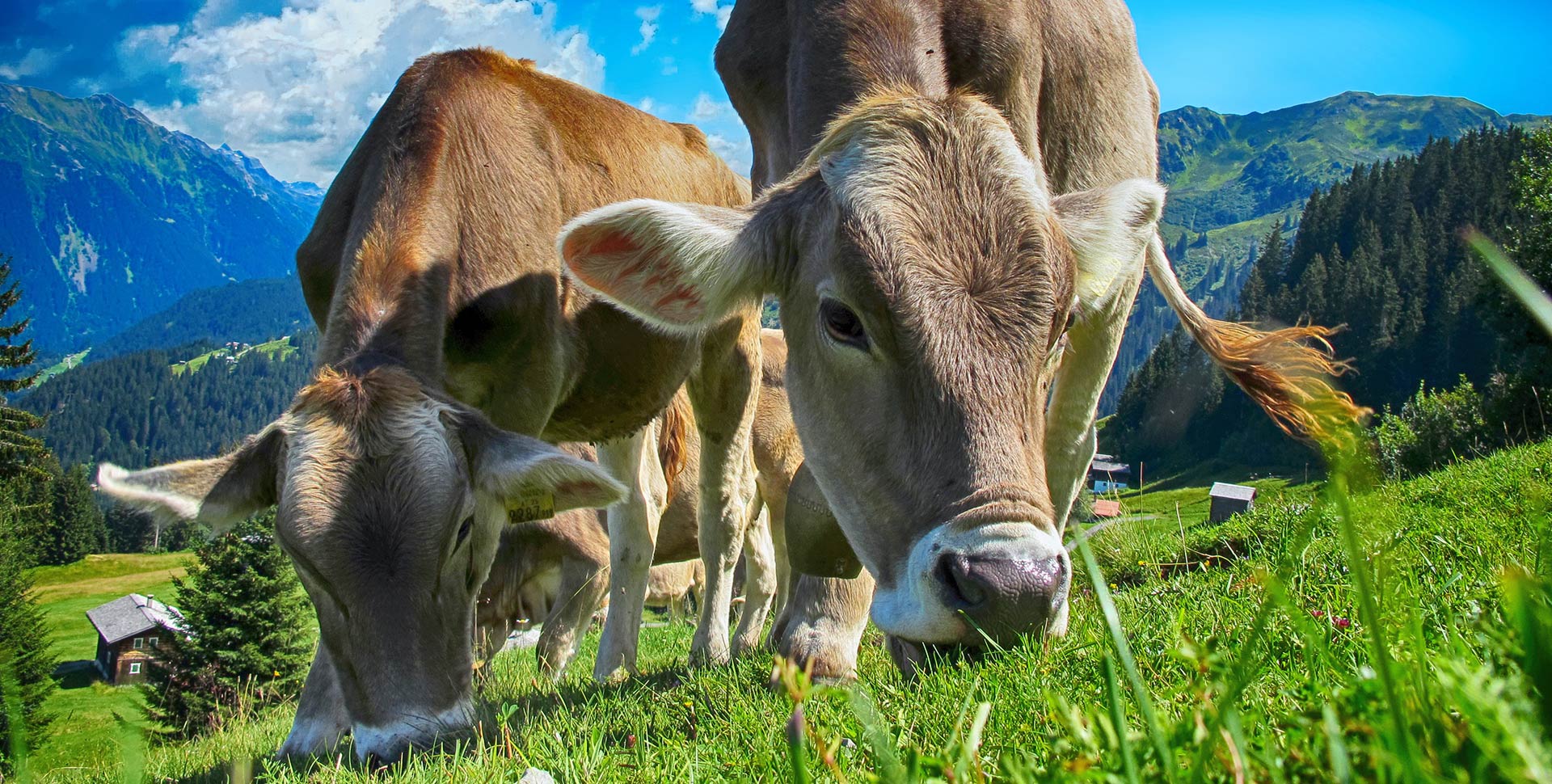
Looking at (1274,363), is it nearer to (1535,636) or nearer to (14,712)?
(1535,636)

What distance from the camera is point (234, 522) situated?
427 cm

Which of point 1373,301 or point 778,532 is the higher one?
point 1373,301

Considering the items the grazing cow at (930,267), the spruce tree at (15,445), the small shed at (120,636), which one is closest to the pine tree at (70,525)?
the small shed at (120,636)

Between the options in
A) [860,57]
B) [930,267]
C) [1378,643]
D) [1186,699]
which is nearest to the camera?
[1378,643]

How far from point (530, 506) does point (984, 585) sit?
227cm

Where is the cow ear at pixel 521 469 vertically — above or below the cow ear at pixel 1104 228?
below

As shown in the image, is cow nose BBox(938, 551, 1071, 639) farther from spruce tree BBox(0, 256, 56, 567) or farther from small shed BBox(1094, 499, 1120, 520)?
spruce tree BBox(0, 256, 56, 567)

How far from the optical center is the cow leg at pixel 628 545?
6.74 metres

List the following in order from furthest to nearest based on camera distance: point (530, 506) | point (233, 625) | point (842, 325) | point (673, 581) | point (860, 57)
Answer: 1. point (233, 625)
2. point (673, 581)
3. point (860, 57)
4. point (530, 506)
5. point (842, 325)

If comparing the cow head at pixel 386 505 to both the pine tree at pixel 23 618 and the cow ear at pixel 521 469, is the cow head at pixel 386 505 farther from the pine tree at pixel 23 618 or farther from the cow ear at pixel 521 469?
the pine tree at pixel 23 618

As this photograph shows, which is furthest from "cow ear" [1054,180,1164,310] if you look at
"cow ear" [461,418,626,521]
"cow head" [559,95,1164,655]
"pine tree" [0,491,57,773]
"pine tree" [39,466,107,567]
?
"pine tree" [39,466,107,567]

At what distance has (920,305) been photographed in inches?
130

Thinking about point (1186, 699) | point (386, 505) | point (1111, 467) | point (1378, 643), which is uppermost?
point (1378, 643)

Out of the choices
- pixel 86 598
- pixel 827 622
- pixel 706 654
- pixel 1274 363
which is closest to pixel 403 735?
pixel 827 622
